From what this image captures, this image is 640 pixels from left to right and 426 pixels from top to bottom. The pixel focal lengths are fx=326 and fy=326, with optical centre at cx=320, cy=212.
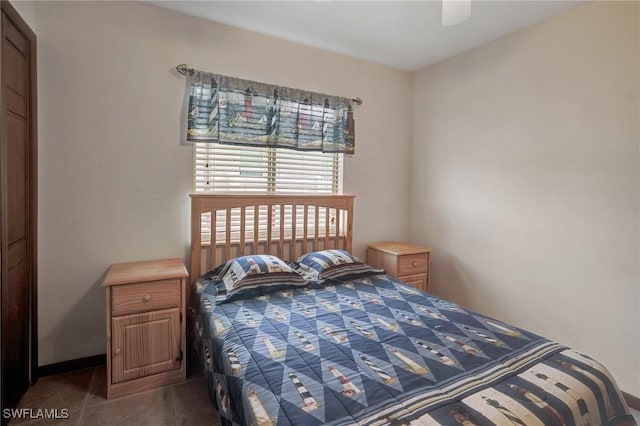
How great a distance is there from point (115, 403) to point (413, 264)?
2.56 meters

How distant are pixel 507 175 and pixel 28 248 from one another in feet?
11.7

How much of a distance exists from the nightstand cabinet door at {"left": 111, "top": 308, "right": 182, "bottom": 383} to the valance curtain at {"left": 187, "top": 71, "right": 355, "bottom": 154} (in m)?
1.33

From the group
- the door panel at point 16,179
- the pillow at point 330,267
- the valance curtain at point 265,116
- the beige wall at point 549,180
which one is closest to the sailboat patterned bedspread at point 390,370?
the pillow at point 330,267

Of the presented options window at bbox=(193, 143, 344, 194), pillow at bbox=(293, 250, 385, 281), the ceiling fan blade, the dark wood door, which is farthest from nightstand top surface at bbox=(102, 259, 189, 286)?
the ceiling fan blade

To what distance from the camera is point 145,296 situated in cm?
204

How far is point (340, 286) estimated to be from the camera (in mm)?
2545

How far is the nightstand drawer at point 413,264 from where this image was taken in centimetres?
314

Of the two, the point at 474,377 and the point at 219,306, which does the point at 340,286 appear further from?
the point at 474,377

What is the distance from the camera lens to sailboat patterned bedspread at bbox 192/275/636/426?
1.13 m

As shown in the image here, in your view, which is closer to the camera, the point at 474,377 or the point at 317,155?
the point at 474,377

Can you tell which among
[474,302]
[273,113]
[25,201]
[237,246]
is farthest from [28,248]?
[474,302]

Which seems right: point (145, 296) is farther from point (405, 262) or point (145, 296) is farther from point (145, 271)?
point (405, 262)

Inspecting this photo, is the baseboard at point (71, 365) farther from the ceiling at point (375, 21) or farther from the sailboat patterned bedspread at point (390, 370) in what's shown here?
the ceiling at point (375, 21)

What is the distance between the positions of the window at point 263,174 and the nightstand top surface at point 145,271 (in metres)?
0.38
